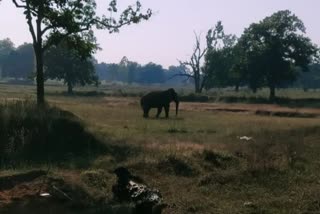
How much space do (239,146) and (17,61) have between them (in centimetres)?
14082

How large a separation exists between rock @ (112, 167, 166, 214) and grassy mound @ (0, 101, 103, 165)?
4807 millimetres

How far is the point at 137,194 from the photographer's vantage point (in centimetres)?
1120

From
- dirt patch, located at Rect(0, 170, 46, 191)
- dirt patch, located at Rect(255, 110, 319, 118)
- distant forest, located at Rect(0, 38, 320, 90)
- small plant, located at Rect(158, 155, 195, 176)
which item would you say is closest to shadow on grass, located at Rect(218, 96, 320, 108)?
dirt patch, located at Rect(255, 110, 319, 118)

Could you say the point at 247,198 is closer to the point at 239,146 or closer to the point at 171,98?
the point at 239,146

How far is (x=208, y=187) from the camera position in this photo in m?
13.4

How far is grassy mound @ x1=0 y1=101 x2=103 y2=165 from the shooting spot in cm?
1647

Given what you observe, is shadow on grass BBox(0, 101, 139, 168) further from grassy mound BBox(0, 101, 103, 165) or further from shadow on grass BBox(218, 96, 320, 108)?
shadow on grass BBox(218, 96, 320, 108)

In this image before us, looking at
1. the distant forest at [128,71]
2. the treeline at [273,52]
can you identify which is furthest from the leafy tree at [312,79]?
the treeline at [273,52]

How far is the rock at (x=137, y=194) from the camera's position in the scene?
10.4 m

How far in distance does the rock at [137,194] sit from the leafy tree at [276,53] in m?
51.6

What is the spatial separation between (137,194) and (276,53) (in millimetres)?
54426

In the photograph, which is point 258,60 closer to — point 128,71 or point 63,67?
point 63,67

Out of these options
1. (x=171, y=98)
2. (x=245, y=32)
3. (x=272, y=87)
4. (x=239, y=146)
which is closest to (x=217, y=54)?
(x=245, y=32)

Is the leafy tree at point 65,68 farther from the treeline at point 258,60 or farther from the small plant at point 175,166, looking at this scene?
the small plant at point 175,166
